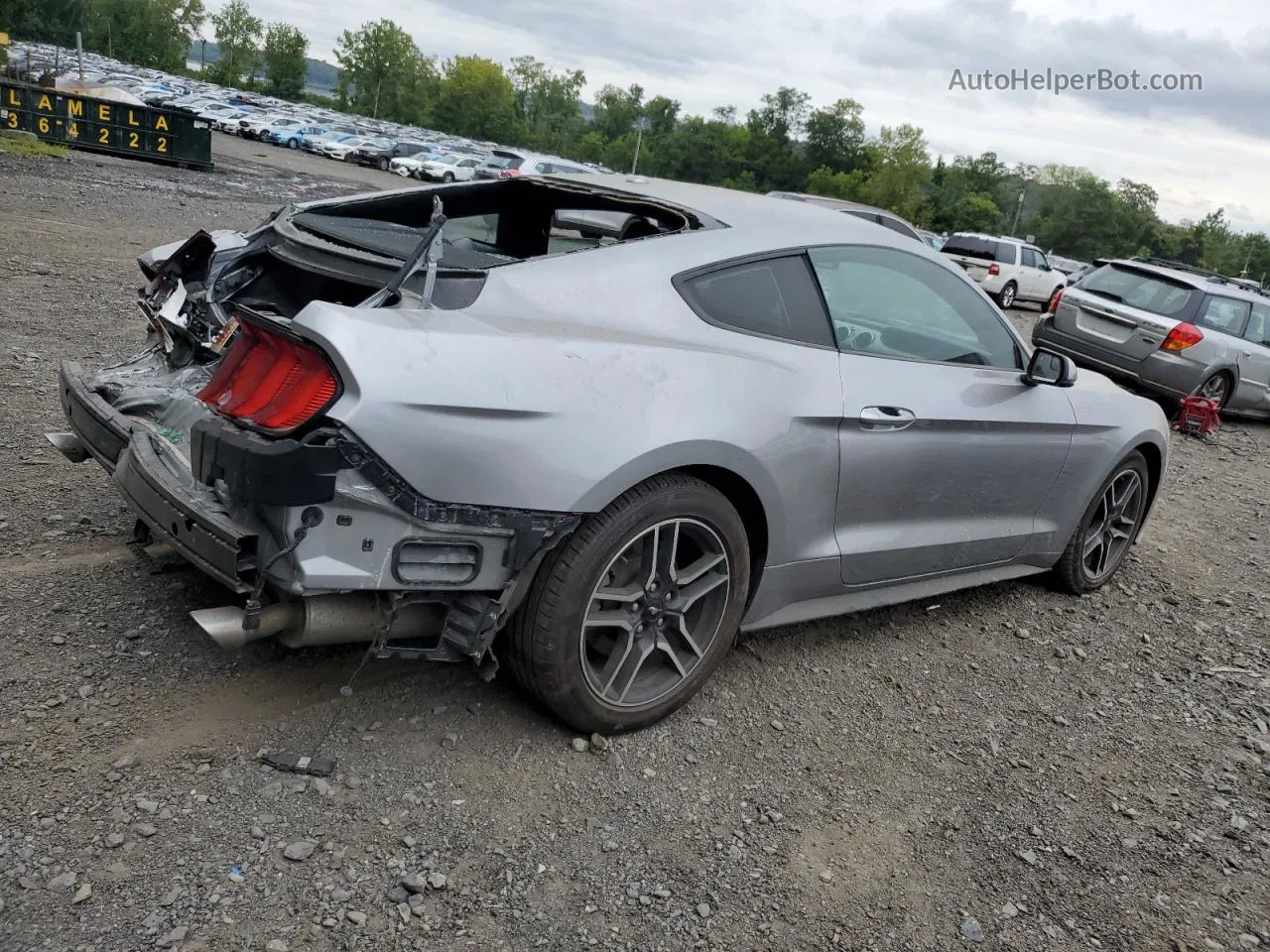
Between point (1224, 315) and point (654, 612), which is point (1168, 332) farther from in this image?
point (654, 612)

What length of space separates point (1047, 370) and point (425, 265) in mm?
2406

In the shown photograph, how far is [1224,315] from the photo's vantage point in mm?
11359

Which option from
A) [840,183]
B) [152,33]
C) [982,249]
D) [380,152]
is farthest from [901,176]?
[152,33]

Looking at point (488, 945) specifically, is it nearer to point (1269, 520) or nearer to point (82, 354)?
point (82, 354)

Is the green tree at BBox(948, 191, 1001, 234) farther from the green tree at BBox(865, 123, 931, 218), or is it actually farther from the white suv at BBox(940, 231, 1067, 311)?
the white suv at BBox(940, 231, 1067, 311)

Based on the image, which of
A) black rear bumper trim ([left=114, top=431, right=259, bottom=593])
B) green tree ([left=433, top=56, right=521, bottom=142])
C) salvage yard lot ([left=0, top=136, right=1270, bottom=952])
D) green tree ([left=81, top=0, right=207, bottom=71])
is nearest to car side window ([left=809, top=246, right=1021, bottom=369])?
salvage yard lot ([left=0, top=136, right=1270, bottom=952])

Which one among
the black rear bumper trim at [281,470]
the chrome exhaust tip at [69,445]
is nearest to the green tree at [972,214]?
the chrome exhaust tip at [69,445]

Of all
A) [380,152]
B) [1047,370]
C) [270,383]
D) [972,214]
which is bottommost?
[270,383]

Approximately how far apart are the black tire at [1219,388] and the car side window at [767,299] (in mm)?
9218

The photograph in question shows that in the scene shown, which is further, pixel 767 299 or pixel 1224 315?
pixel 1224 315

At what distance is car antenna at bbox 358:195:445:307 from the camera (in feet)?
9.16

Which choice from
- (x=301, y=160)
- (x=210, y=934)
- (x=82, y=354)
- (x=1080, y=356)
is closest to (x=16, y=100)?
(x=301, y=160)

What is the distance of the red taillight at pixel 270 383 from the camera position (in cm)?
251

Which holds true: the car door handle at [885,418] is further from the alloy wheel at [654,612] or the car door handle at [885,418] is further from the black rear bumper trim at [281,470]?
the black rear bumper trim at [281,470]
